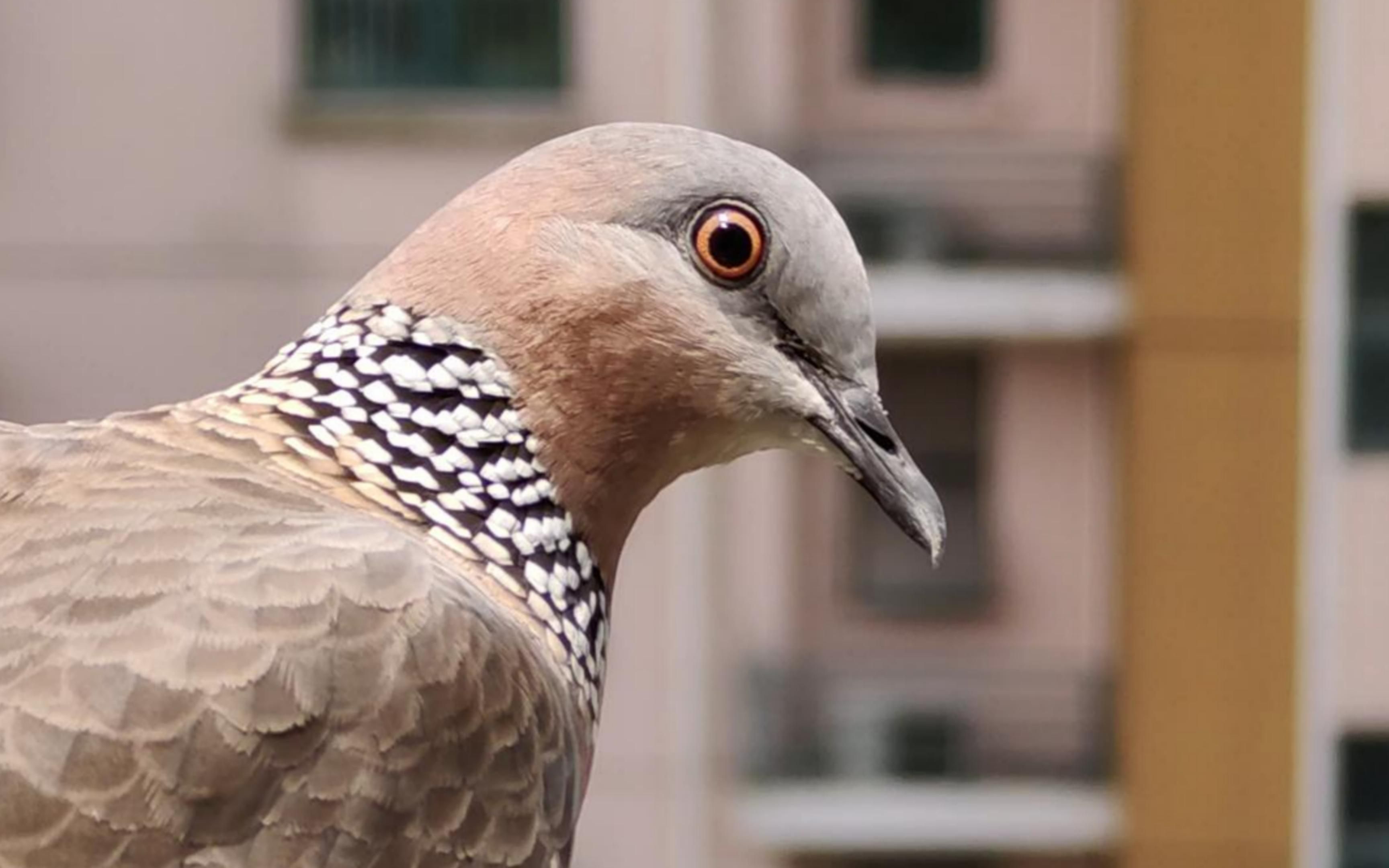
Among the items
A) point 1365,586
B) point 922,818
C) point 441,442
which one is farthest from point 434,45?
point 441,442

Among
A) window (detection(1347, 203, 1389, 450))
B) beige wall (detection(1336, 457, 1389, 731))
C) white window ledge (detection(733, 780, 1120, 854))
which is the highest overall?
window (detection(1347, 203, 1389, 450))

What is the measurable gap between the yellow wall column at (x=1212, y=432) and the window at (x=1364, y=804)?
0.11 m

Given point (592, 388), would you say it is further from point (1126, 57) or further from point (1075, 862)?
point (1075, 862)

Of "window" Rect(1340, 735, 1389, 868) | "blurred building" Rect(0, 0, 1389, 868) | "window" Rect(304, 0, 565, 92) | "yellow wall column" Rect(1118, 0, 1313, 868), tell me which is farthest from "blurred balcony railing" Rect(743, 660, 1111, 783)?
"window" Rect(304, 0, 565, 92)

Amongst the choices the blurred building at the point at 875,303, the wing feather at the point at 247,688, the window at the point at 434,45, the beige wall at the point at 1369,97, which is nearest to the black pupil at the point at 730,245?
the wing feather at the point at 247,688

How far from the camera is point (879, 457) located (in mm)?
864

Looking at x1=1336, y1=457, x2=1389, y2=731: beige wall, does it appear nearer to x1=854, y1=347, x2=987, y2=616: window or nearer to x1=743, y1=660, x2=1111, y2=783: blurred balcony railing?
x1=743, y1=660, x2=1111, y2=783: blurred balcony railing

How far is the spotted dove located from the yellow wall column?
2.39m

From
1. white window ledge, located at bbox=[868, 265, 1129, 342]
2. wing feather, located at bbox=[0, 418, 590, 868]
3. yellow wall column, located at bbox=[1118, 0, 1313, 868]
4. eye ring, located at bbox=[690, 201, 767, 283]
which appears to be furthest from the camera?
white window ledge, located at bbox=[868, 265, 1129, 342]

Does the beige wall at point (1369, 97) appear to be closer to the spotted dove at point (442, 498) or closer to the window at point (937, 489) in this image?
the window at point (937, 489)

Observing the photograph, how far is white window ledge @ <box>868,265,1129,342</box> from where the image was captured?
3.22m

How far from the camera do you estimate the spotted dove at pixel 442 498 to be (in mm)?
714

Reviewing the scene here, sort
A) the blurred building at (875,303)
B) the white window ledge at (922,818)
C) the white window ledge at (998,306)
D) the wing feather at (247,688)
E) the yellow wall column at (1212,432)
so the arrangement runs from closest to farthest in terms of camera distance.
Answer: the wing feather at (247,688)
the blurred building at (875,303)
the yellow wall column at (1212,432)
the white window ledge at (998,306)
the white window ledge at (922,818)

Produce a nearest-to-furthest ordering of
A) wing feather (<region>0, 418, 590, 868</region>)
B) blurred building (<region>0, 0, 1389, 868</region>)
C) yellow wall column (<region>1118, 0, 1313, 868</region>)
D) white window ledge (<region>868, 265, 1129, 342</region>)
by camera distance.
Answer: wing feather (<region>0, 418, 590, 868</region>) → blurred building (<region>0, 0, 1389, 868</region>) → yellow wall column (<region>1118, 0, 1313, 868</region>) → white window ledge (<region>868, 265, 1129, 342</region>)
